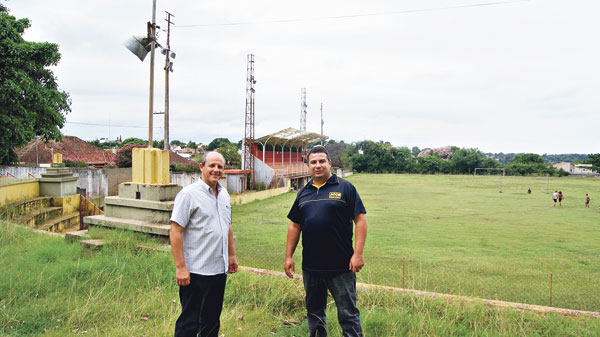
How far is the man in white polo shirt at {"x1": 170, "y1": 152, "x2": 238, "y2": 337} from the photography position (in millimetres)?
2871

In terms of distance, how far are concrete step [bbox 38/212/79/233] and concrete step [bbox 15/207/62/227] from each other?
127 mm

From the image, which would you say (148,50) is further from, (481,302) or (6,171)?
(6,171)

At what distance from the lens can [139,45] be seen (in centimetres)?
738

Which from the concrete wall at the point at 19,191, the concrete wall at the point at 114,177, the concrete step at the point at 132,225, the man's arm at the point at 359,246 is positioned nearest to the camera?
the man's arm at the point at 359,246

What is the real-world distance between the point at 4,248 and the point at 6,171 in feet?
59.3

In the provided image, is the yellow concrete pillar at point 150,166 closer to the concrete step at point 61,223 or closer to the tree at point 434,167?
the concrete step at point 61,223

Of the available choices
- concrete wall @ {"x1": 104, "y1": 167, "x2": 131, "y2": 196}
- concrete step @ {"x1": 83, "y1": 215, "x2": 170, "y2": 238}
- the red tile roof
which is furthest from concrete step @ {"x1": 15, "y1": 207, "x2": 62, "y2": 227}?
the red tile roof

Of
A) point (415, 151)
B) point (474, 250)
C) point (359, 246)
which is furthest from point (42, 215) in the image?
point (415, 151)

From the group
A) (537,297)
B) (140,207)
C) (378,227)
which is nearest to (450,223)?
(378,227)

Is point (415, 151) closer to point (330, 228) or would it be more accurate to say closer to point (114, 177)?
point (114, 177)

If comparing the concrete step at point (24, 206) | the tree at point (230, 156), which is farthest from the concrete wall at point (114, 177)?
the tree at point (230, 156)

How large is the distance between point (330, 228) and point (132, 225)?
14.1ft

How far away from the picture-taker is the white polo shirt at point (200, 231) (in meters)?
2.90

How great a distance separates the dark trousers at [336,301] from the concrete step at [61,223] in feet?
24.5
